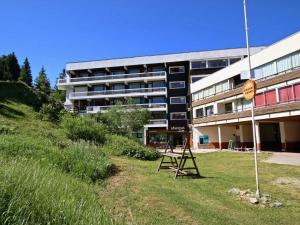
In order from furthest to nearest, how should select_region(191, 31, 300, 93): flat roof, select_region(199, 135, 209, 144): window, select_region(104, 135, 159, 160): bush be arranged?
select_region(199, 135, 209, 144): window
select_region(191, 31, 300, 93): flat roof
select_region(104, 135, 159, 160): bush

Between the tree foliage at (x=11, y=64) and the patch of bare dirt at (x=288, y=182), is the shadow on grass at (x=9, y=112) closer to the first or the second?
the patch of bare dirt at (x=288, y=182)

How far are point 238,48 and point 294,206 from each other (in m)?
51.3

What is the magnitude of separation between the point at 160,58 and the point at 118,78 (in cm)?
890

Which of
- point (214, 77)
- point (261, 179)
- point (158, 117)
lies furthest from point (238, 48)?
point (261, 179)

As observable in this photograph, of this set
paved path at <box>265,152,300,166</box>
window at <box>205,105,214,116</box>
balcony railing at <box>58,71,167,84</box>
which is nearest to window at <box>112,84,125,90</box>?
balcony railing at <box>58,71,167,84</box>

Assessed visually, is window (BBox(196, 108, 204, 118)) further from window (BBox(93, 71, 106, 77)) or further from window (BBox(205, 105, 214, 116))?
window (BBox(93, 71, 106, 77))

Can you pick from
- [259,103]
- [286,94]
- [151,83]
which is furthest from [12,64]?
[286,94]

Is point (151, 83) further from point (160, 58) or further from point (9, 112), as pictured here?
point (9, 112)

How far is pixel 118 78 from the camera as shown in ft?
208

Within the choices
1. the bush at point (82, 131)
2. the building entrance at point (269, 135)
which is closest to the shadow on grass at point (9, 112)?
the bush at point (82, 131)

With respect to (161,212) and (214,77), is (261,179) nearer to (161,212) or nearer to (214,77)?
(161,212)

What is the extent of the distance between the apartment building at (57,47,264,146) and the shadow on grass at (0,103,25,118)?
31.6 meters

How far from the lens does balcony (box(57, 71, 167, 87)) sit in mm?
61625

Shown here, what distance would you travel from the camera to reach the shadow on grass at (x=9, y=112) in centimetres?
2567
